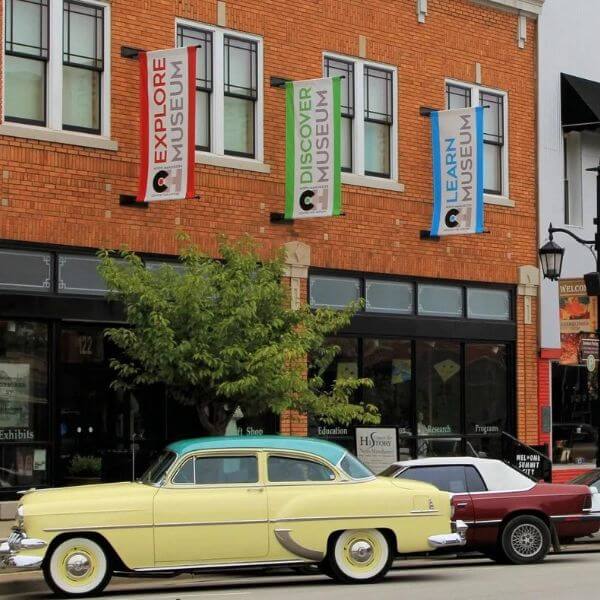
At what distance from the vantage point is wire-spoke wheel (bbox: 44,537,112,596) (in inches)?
564

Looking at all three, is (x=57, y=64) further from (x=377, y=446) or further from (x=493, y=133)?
(x=493, y=133)

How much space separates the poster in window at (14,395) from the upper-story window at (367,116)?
711cm

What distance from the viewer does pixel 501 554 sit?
17.5m

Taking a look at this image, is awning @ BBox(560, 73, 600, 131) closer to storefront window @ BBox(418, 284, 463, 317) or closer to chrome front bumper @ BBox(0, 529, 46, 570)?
storefront window @ BBox(418, 284, 463, 317)

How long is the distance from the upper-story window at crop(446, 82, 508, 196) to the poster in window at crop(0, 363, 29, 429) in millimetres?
10443

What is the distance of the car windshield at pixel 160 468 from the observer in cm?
1510

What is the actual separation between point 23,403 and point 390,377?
7.43 metres

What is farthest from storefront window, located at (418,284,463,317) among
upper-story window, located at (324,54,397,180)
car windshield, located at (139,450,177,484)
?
car windshield, located at (139,450,177,484)

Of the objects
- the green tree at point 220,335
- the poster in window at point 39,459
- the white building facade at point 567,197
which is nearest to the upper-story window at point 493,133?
the white building facade at point 567,197

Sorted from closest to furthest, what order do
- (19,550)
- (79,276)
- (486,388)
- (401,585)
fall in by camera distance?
1. (19,550)
2. (401,585)
3. (79,276)
4. (486,388)

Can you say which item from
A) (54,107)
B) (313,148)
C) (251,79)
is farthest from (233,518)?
(251,79)

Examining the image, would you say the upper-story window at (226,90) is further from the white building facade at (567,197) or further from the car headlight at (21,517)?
the car headlight at (21,517)

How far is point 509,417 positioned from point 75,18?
1154 centimetres

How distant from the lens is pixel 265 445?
15.4 meters
